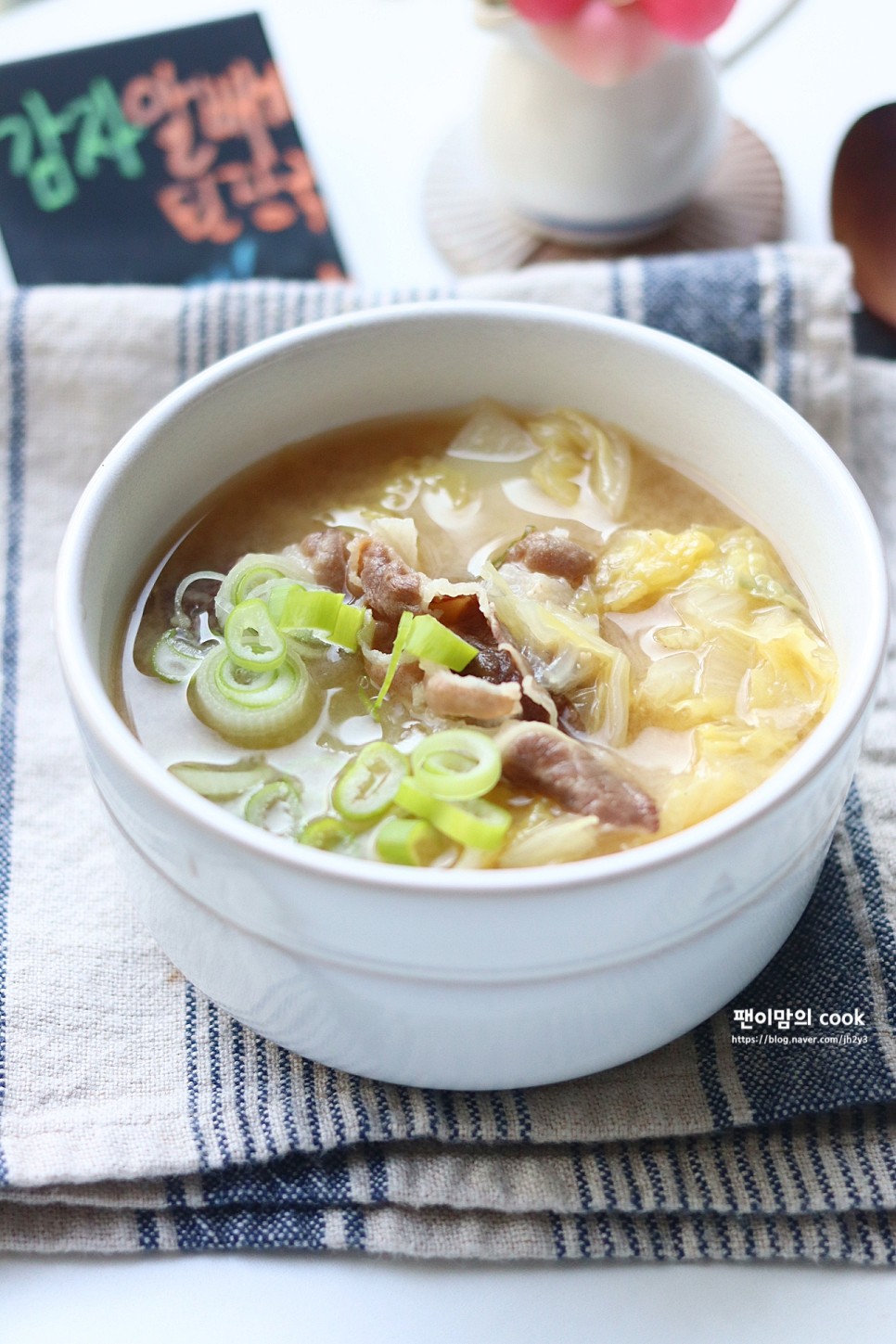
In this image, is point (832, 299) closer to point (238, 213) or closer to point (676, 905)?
point (238, 213)

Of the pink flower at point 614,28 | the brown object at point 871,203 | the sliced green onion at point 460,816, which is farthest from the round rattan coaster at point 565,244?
the sliced green onion at point 460,816

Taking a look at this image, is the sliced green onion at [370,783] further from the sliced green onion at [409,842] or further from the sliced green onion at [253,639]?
the sliced green onion at [253,639]

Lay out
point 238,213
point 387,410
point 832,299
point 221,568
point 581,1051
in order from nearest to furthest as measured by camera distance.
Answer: point 581,1051 → point 221,568 → point 387,410 → point 832,299 → point 238,213

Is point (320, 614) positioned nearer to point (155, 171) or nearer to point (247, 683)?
point (247, 683)

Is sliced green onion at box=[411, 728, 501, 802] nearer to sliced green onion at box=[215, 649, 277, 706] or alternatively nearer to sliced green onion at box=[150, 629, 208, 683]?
sliced green onion at box=[215, 649, 277, 706]

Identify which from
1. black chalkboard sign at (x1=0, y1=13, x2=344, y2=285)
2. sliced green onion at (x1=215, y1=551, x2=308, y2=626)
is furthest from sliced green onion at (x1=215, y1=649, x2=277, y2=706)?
black chalkboard sign at (x1=0, y1=13, x2=344, y2=285)

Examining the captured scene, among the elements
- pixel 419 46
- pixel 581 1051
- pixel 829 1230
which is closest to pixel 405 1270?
pixel 581 1051

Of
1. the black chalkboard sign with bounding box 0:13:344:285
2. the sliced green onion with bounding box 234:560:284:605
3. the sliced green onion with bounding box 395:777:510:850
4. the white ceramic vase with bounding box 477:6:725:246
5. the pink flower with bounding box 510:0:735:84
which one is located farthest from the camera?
the black chalkboard sign with bounding box 0:13:344:285
